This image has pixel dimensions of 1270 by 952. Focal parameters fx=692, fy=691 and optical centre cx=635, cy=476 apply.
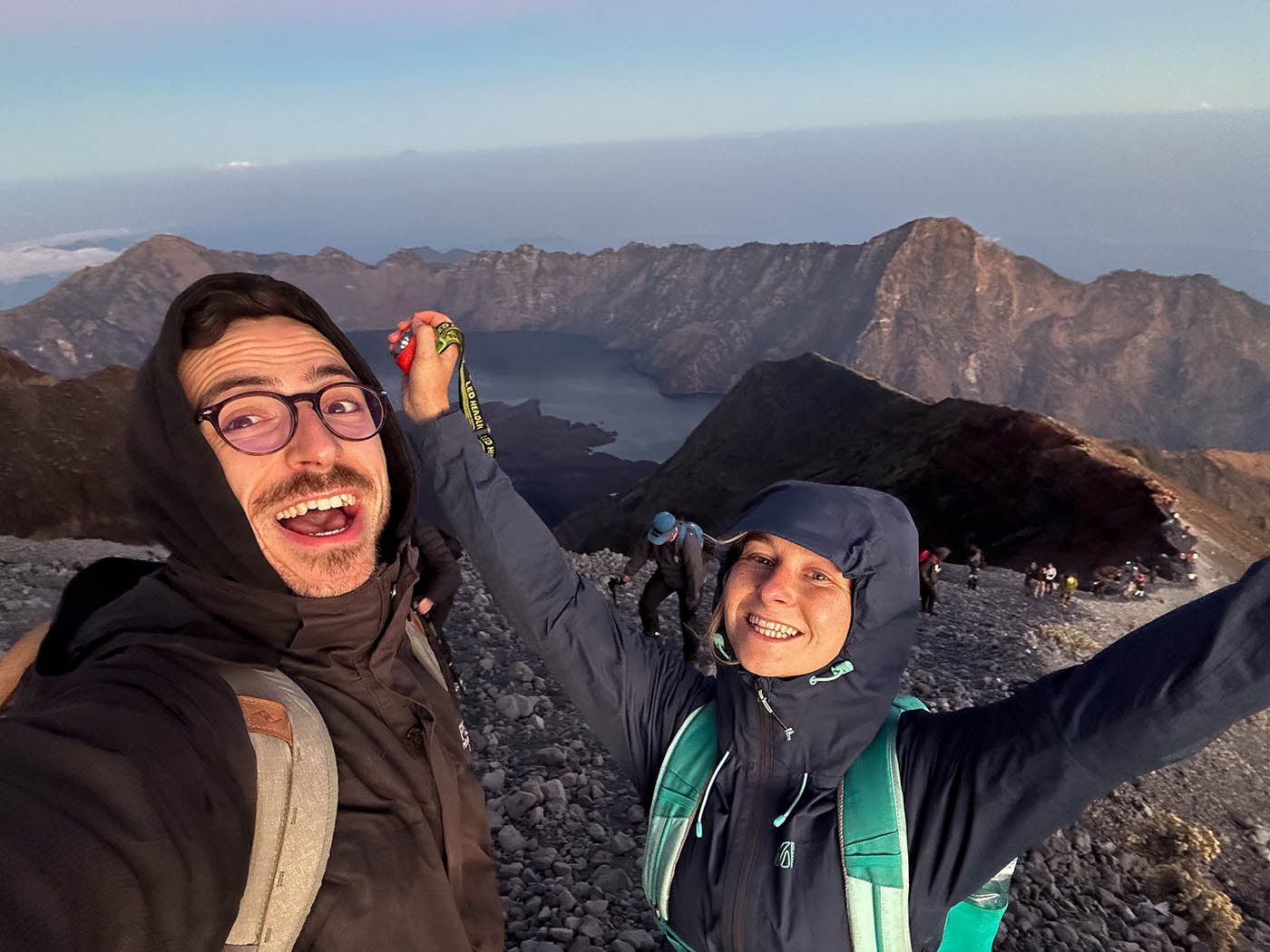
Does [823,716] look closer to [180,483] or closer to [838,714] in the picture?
[838,714]

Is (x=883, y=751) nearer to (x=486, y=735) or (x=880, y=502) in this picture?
(x=880, y=502)

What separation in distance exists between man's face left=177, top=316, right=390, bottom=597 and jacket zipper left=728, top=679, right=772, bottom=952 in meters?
1.50

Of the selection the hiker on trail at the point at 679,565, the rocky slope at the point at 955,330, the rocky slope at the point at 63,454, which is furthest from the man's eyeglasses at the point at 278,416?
the rocky slope at the point at 955,330

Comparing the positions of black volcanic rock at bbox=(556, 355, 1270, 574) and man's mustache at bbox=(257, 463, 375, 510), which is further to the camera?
black volcanic rock at bbox=(556, 355, 1270, 574)

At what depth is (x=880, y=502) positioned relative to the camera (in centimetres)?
245

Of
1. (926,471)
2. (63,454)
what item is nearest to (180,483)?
(63,454)

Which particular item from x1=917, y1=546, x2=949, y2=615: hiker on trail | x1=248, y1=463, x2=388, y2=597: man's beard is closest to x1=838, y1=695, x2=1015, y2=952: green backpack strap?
x1=248, y1=463, x2=388, y2=597: man's beard

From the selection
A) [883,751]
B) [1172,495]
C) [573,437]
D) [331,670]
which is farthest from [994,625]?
[573,437]

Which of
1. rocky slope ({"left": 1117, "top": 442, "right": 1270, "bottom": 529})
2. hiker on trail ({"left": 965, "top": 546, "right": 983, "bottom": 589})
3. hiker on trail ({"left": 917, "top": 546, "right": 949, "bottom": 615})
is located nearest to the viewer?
hiker on trail ({"left": 917, "top": 546, "right": 949, "bottom": 615})

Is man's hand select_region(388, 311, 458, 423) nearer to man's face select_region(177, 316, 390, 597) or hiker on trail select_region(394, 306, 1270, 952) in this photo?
hiker on trail select_region(394, 306, 1270, 952)

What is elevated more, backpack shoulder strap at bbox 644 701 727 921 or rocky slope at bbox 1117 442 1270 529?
backpack shoulder strap at bbox 644 701 727 921

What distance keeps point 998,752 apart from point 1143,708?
411mm

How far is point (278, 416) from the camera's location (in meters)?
2.37

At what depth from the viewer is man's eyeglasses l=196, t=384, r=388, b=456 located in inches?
90.3
